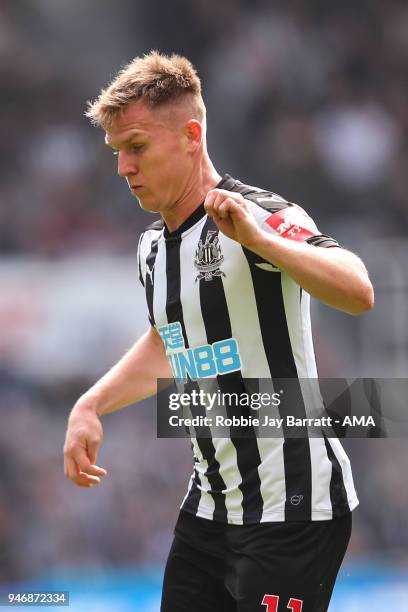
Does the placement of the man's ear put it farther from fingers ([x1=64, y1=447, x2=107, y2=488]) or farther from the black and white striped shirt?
fingers ([x1=64, y1=447, x2=107, y2=488])

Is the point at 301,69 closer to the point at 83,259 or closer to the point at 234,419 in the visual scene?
the point at 83,259

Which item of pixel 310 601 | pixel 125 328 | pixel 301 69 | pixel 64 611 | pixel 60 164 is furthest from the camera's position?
pixel 301 69

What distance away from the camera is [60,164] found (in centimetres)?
872

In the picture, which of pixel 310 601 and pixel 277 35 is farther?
pixel 277 35

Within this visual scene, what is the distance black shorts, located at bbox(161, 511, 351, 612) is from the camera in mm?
2623

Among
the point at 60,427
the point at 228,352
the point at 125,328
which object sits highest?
the point at 125,328

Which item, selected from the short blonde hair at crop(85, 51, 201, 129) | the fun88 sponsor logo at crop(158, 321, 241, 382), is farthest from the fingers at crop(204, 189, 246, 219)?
the short blonde hair at crop(85, 51, 201, 129)

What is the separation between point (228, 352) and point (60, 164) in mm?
6240

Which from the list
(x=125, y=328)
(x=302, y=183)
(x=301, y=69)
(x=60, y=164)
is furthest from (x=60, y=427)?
(x=301, y=69)

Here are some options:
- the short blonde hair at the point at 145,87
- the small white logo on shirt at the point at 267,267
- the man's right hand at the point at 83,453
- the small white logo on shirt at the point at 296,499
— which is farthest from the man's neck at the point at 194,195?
the small white logo on shirt at the point at 296,499

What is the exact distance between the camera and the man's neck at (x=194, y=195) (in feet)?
9.61

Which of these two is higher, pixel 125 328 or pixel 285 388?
pixel 125 328

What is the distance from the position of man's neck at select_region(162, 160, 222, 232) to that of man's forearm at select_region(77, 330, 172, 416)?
440mm

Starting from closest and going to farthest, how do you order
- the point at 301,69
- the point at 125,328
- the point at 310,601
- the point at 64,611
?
the point at 310,601 < the point at 64,611 < the point at 125,328 < the point at 301,69
